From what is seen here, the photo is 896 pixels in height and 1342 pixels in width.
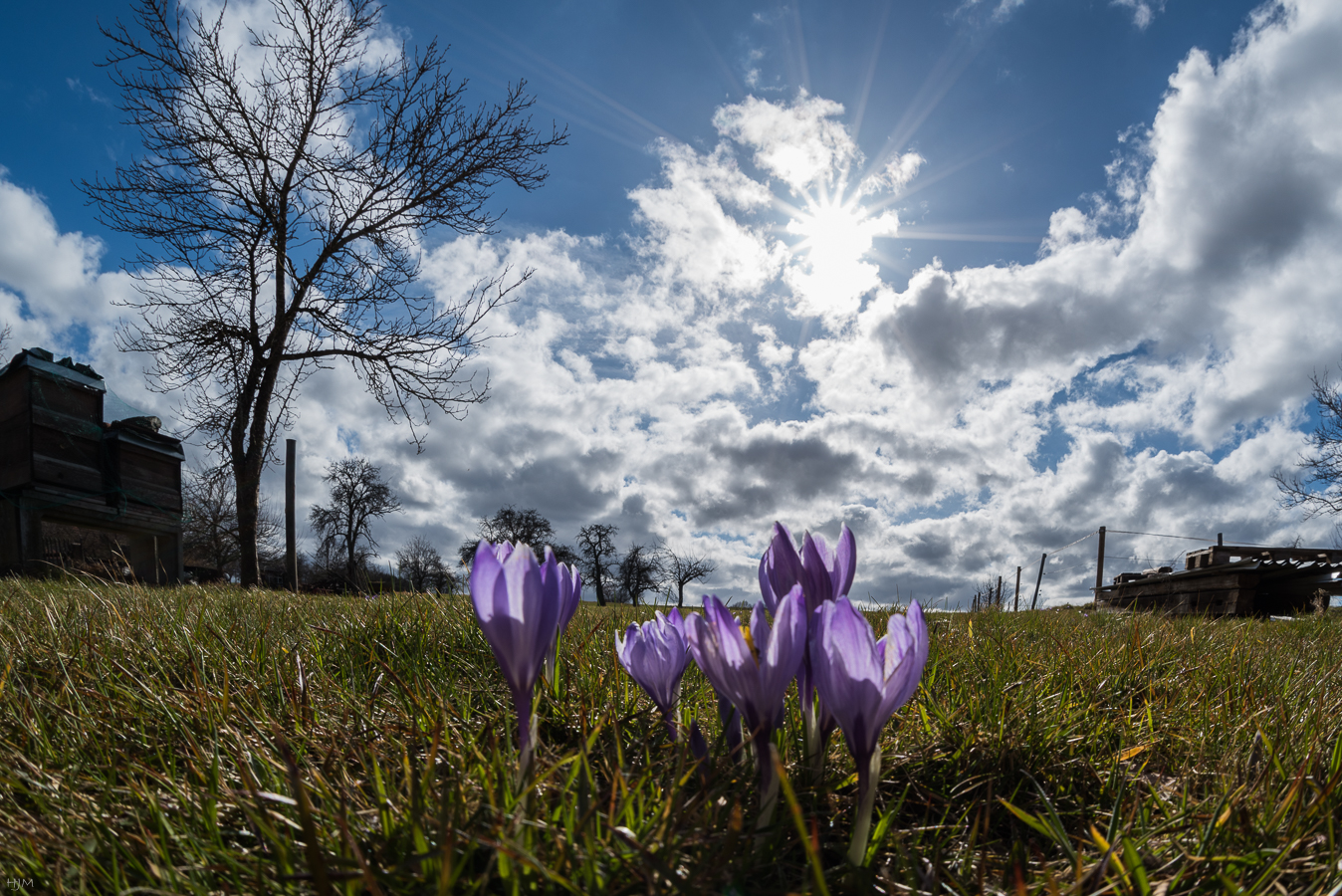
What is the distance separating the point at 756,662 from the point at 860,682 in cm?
17

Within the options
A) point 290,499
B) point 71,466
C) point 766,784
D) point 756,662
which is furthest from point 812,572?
point 290,499

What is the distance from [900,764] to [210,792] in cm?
152

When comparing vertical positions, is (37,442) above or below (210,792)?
above

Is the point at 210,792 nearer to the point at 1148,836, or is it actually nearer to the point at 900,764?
the point at 900,764

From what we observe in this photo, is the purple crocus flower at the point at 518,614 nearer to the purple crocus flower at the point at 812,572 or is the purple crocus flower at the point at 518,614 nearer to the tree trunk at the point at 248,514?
the purple crocus flower at the point at 812,572

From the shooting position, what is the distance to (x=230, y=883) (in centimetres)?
104

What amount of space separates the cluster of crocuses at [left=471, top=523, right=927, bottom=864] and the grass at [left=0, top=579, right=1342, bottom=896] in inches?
5.3

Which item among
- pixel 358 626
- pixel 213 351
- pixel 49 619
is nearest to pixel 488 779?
pixel 358 626

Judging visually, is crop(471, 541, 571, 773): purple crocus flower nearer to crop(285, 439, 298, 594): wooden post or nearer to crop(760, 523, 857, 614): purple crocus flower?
crop(760, 523, 857, 614): purple crocus flower

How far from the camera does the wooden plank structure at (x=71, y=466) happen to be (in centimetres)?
1030

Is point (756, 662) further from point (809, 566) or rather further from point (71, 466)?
point (71, 466)

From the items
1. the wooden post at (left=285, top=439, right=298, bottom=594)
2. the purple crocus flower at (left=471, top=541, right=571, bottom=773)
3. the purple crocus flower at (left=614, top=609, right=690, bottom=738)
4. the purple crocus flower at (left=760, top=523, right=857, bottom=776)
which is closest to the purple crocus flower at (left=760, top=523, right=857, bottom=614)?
the purple crocus flower at (left=760, top=523, right=857, bottom=776)

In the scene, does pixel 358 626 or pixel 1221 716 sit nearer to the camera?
pixel 1221 716

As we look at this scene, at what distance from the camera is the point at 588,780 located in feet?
3.59
